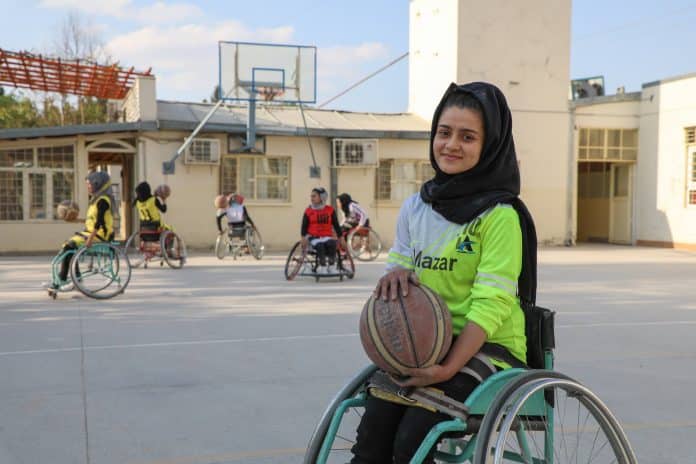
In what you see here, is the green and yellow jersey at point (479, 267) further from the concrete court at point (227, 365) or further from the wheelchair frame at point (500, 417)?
A: the concrete court at point (227, 365)

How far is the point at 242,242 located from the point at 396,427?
14.1 metres

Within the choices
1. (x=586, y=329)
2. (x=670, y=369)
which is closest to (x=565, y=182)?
(x=586, y=329)

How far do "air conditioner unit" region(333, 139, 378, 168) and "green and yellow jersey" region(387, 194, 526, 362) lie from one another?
17.4m

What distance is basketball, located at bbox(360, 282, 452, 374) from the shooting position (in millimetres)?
2307

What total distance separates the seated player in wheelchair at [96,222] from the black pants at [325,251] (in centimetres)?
358

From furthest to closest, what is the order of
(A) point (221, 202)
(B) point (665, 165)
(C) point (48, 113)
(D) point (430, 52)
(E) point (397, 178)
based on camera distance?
(C) point (48, 113) → (D) point (430, 52) → (B) point (665, 165) → (E) point (397, 178) → (A) point (221, 202)

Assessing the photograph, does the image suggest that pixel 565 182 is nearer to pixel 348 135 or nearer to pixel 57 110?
pixel 348 135

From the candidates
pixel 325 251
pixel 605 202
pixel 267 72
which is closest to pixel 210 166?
pixel 267 72

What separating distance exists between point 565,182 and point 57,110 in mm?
20529

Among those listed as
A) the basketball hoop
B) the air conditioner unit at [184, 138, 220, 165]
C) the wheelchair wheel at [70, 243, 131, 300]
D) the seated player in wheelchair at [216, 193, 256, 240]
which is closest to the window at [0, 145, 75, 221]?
the air conditioner unit at [184, 138, 220, 165]

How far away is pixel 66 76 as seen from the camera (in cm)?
2127

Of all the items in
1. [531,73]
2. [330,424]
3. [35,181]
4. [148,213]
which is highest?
[531,73]

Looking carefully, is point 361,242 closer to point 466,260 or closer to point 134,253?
point 134,253

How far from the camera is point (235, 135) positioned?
770 inches
